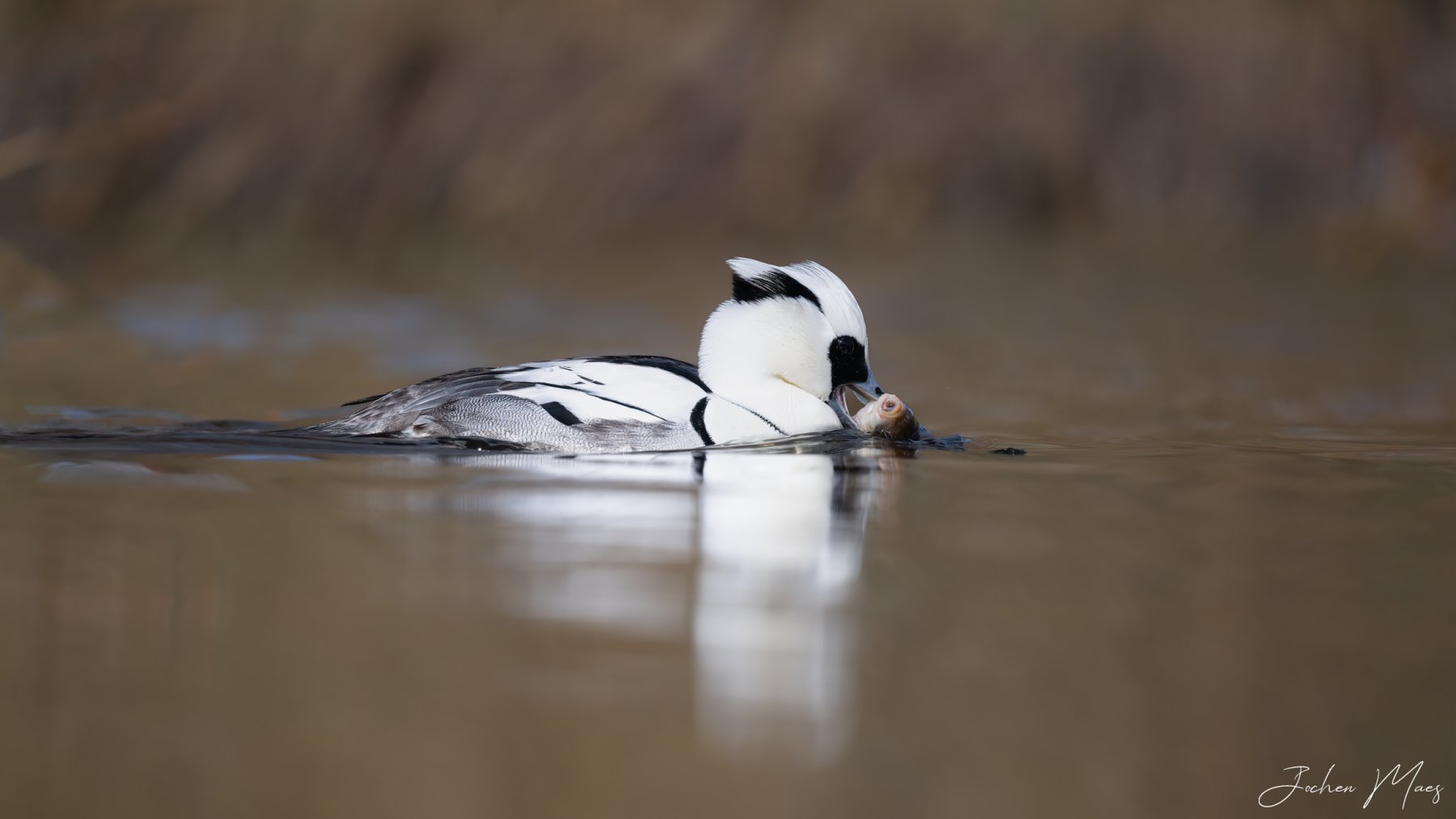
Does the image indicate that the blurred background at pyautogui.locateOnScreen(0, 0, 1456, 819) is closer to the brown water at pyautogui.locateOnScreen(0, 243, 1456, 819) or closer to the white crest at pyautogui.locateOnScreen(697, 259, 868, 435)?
the brown water at pyautogui.locateOnScreen(0, 243, 1456, 819)

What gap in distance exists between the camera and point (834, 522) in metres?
5.05

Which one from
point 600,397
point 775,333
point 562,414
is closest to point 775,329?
point 775,333

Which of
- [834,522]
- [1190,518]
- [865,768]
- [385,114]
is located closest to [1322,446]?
[1190,518]

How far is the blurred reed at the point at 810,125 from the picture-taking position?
15297mm

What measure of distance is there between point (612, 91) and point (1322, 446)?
9.81 meters

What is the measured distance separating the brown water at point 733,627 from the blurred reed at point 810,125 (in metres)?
8.30

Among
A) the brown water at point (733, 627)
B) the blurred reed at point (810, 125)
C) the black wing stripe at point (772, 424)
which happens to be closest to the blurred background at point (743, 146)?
the blurred reed at point (810, 125)

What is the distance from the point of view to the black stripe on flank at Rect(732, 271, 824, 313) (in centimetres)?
662

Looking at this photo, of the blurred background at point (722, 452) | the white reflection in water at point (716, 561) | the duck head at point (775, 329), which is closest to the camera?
the blurred background at point (722, 452)

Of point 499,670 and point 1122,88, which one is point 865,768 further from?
point 1122,88

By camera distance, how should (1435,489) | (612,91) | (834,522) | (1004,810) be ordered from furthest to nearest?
(612,91) → (1435,489) → (834,522) → (1004,810)
